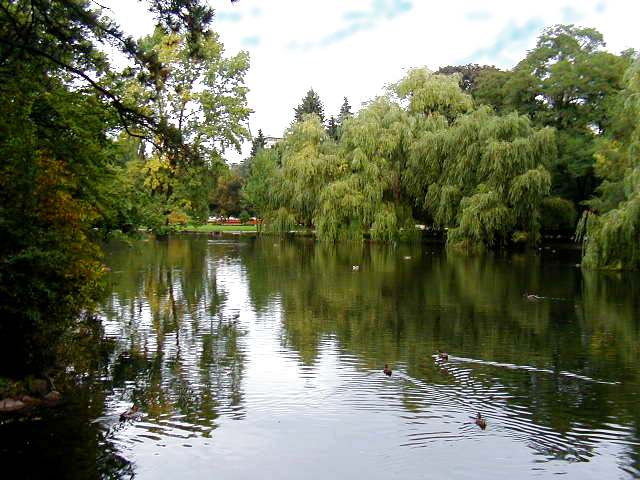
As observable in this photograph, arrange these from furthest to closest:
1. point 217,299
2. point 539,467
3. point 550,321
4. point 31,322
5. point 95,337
Result: point 217,299 → point 550,321 → point 95,337 → point 31,322 → point 539,467

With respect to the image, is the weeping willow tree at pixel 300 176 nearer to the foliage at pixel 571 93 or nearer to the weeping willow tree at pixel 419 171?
the weeping willow tree at pixel 419 171

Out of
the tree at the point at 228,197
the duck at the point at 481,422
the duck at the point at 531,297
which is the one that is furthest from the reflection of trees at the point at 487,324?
the tree at the point at 228,197

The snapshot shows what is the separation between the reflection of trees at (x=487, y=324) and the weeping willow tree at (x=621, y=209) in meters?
1.58

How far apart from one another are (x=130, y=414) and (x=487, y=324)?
986cm

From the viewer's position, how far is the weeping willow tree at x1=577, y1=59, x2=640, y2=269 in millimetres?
25922

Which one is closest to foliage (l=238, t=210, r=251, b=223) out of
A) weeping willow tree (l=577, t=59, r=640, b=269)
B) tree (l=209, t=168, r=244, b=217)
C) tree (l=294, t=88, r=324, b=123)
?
tree (l=209, t=168, r=244, b=217)

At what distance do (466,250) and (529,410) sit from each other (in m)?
28.5

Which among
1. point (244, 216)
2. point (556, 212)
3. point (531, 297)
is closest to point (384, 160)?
point (556, 212)

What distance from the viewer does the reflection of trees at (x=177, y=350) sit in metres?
10.0

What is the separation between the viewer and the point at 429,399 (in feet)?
34.5

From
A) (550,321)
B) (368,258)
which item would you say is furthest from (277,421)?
(368,258)

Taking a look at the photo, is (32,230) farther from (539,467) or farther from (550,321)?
(550,321)

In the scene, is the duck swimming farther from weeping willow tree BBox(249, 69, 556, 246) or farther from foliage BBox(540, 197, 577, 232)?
foliage BBox(540, 197, 577, 232)

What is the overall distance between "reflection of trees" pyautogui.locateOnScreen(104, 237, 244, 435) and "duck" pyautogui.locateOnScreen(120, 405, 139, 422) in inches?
6.5
